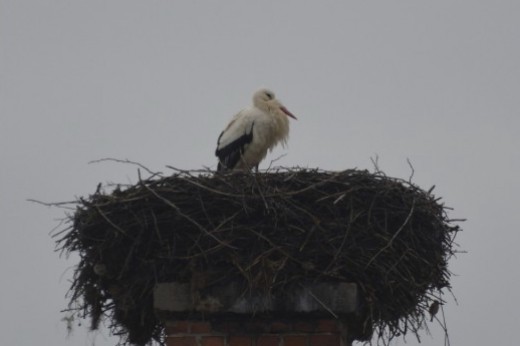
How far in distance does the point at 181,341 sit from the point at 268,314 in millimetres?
511

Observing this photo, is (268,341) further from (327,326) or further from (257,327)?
(327,326)

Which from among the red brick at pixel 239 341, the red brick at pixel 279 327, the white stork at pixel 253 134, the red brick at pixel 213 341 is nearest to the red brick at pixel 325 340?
the red brick at pixel 279 327

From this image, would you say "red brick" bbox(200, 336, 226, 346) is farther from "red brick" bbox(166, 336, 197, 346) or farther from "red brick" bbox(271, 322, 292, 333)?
"red brick" bbox(271, 322, 292, 333)

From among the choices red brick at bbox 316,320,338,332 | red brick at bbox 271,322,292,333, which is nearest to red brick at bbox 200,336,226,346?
red brick at bbox 271,322,292,333

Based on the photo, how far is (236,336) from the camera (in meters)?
5.83

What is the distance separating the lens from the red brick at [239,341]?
5.80 metres

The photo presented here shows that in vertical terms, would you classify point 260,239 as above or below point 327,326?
above

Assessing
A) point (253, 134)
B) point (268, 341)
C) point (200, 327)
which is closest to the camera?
point (268, 341)

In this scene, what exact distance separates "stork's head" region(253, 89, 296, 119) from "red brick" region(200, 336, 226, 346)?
3.48m

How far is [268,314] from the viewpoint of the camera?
5.81m

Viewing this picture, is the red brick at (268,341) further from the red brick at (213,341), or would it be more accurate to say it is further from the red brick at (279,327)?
the red brick at (213,341)

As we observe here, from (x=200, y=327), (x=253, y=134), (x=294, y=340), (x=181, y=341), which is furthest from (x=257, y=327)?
(x=253, y=134)

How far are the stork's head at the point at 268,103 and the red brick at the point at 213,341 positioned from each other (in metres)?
3.48

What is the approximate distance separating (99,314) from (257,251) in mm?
1196
